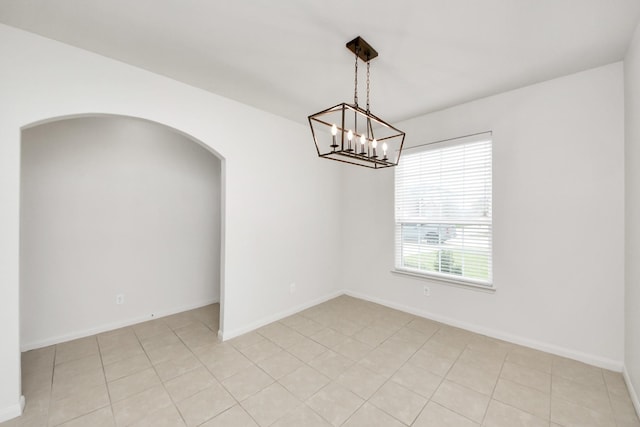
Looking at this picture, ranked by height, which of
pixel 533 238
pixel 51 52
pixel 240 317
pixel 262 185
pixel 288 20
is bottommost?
pixel 240 317

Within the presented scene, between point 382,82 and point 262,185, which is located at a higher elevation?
point 382,82

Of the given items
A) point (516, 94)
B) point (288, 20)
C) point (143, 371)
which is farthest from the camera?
point (516, 94)

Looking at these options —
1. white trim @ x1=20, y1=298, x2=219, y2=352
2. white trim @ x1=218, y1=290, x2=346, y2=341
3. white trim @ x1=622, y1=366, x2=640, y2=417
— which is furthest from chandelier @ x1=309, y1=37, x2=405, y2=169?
white trim @ x1=20, y1=298, x2=219, y2=352

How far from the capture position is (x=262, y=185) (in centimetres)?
342

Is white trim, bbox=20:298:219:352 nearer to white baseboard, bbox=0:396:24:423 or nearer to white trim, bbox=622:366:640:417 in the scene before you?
white baseboard, bbox=0:396:24:423

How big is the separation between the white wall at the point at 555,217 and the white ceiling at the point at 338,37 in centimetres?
33

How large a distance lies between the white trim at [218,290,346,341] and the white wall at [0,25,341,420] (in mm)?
23

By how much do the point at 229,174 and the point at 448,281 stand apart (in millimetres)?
3069

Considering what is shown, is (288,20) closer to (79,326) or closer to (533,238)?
(533,238)

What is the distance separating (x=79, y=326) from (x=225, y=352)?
1797 mm

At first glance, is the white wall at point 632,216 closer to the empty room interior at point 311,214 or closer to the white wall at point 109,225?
the empty room interior at point 311,214

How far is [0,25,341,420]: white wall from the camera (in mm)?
1854

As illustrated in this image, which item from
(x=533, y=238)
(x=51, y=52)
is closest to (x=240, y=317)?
(x=51, y=52)

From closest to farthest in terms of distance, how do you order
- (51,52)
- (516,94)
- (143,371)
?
(51,52) → (143,371) → (516,94)
